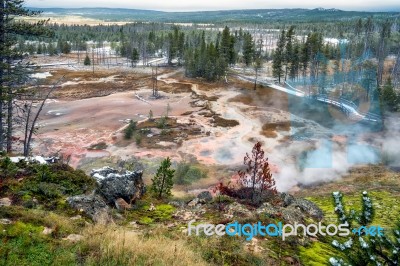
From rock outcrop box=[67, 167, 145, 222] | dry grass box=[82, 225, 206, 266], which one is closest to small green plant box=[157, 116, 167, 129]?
rock outcrop box=[67, 167, 145, 222]

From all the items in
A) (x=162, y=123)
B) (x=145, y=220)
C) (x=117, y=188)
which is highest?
(x=117, y=188)

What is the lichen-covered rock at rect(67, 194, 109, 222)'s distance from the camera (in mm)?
10828

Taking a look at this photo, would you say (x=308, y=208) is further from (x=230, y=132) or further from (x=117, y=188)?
(x=230, y=132)

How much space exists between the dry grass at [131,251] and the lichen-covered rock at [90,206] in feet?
9.43

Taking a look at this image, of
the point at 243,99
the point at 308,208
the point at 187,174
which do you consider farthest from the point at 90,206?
the point at 243,99

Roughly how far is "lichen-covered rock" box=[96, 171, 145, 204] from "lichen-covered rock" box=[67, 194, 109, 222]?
1.20 metres

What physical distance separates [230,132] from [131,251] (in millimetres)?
37356

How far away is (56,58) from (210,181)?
105239mm

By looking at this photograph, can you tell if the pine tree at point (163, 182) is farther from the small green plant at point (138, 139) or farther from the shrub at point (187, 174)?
the small green plant at point (138, 139)

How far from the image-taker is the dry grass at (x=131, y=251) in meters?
6.86

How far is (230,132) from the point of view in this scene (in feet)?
145

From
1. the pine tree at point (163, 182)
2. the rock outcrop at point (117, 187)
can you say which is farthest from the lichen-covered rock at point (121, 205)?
the pine tree at point (163, 182)

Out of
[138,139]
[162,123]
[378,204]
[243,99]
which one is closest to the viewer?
[378,204]

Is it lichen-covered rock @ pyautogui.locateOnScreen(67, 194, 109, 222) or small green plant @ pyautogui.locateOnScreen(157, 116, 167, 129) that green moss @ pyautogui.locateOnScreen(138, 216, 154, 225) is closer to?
lichen-covered rock @ pyautogui.locateOnScreen(67, 194, 109, 222)
